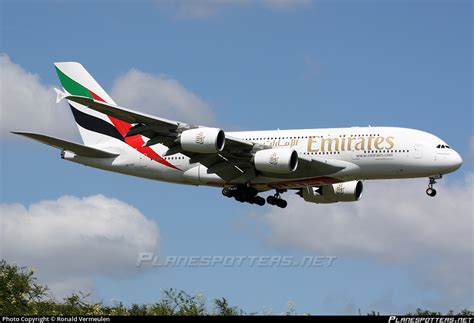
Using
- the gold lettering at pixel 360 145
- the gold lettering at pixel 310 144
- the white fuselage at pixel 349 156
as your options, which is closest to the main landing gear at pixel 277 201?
the white fuselage at pixel 349 156

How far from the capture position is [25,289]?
54156mm

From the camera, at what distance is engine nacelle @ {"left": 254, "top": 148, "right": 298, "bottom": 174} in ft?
170

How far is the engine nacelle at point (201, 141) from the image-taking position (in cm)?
5047

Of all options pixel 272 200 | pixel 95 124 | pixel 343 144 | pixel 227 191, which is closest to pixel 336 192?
pixel 272 200

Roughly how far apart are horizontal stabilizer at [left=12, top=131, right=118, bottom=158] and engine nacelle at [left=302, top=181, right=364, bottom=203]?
40.9 feet

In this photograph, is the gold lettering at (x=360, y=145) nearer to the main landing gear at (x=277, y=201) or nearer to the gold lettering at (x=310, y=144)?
the gold lettering at (x=310, y=144)

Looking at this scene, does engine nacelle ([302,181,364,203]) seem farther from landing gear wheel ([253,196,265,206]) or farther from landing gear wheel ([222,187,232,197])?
landing gear wheel ([222,187,232,197])

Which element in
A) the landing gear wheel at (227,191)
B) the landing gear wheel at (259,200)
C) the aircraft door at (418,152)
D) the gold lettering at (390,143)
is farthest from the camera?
the landing gear wheel at (259,200)

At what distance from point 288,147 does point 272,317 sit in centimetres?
2684

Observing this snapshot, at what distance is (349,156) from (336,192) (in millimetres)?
6504

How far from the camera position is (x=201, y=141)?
1988 inches

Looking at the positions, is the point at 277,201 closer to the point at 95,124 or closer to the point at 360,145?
the point at 360,145

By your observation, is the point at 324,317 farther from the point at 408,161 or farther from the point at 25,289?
the point at 25,289

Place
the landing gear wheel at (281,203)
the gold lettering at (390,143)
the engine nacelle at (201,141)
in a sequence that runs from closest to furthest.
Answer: the engine nacelle at (201,141)
the gold lettering at (390,143)
the landing gear wheel at (281,203)
